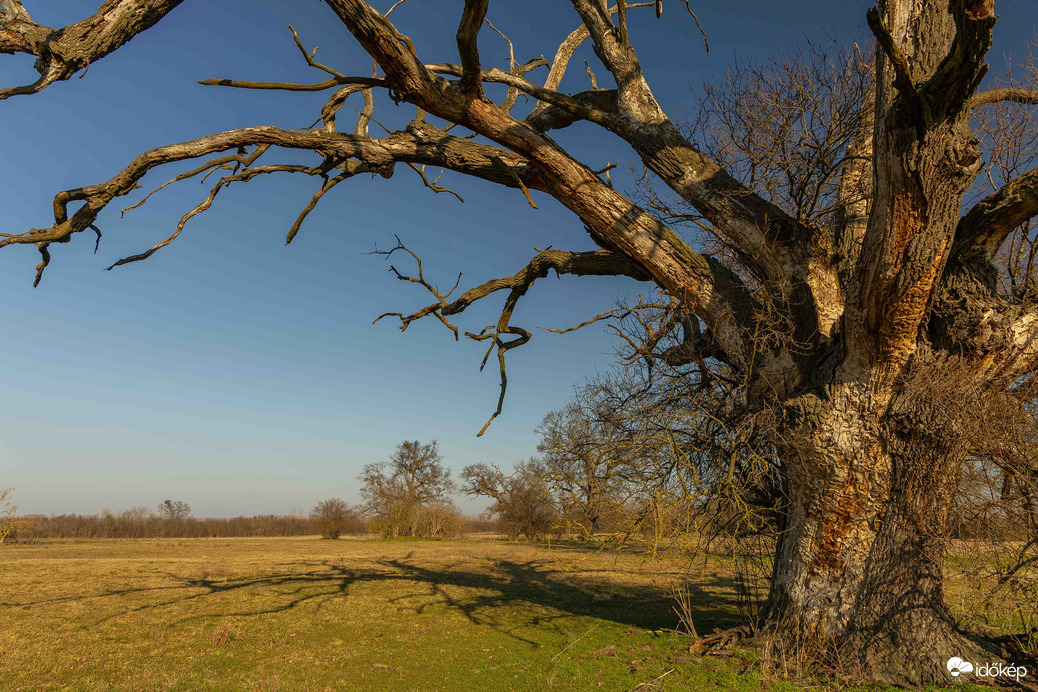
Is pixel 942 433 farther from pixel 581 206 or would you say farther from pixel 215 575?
pixel 215 575

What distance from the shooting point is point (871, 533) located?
17.3 feet

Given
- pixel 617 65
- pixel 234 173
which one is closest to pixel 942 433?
pixel 617 65

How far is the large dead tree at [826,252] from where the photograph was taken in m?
4.33

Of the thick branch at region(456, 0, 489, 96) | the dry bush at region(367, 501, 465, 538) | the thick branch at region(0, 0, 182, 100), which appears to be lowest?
the dry bush at region(367, 501, 465, 538)

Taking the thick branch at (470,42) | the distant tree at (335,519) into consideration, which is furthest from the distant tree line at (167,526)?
the thick branch at (470,42)

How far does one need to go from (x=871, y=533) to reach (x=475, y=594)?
8.22 m

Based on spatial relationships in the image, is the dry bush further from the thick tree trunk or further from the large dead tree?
the thick tree trunk

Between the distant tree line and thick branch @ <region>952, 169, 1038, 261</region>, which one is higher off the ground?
thick branch @ <region>952, 169, 1038, 261</region>

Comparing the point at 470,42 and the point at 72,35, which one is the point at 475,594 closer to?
the point at 470,42

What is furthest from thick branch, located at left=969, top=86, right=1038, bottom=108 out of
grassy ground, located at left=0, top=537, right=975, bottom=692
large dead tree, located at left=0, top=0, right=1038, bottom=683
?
grassy ground, located at left=0, top=537, right=975, bottom=692

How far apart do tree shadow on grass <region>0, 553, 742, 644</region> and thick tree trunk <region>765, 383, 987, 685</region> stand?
221 cm

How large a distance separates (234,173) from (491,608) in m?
8.32

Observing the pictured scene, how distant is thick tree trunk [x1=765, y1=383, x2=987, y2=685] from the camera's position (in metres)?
4.89

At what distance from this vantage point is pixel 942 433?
4.97m
